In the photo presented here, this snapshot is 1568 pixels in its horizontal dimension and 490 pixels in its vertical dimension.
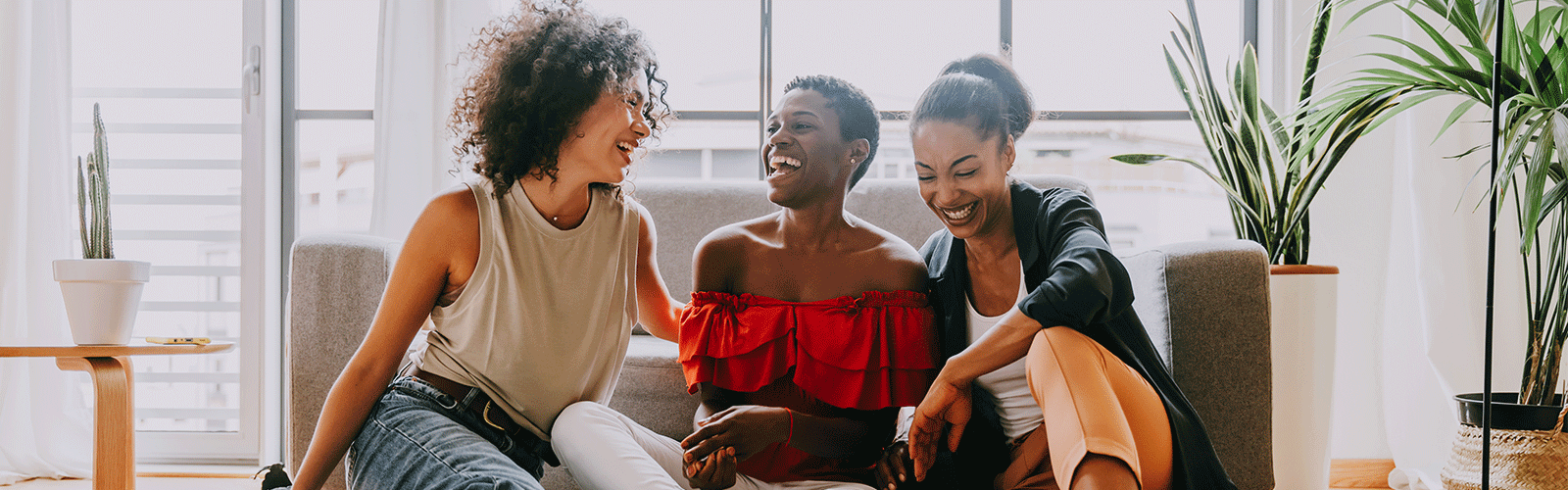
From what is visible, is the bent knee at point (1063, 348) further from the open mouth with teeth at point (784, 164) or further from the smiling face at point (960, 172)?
the open mouth with teeth at point (784, 164)

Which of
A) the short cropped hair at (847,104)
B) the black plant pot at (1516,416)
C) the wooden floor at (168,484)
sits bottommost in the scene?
the wooden floor at (168,484)

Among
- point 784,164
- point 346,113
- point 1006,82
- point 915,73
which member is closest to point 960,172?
point 1006,82

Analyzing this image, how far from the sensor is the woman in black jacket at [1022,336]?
1.05 meters

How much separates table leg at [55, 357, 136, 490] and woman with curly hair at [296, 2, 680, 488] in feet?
2.56

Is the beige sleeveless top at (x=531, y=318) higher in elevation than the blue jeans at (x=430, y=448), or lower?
higher

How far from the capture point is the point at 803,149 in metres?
1.42

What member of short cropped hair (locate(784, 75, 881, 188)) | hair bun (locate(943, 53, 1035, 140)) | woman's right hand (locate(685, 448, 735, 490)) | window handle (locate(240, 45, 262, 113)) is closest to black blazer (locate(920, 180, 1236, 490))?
hair bun (locate(943, 53, 1035, 140))

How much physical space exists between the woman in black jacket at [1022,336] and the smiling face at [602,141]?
44cm

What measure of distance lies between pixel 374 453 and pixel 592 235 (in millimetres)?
425

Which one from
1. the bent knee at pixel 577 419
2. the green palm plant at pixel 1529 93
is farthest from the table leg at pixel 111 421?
the green palm plant at pixel 1529 93

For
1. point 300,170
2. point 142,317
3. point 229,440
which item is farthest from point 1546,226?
point 142,317

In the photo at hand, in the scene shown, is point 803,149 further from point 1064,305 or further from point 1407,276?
point 1407,276

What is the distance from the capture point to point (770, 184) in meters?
1.44

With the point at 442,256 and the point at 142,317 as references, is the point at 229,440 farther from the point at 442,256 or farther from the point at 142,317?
the point at 442,256
